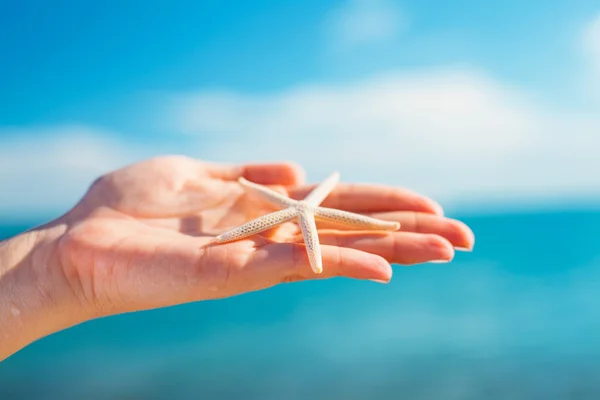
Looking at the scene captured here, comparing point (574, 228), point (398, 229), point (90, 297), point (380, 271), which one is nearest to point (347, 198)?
point (398, 229)

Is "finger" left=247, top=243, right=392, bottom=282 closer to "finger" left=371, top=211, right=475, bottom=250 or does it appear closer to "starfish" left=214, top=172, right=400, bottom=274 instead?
"starfish" left=214, top=172, right=400, bottom=274

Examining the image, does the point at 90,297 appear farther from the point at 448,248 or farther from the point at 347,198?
the point at 448,248

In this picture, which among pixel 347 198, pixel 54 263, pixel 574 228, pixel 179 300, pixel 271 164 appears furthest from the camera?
pixel 574 228

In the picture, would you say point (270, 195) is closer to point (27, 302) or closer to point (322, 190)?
point (322, 190)

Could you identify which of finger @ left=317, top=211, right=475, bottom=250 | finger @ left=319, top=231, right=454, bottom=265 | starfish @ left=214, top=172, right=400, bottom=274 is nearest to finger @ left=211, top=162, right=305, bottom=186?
starfish @ left=214, top=172, right=400, bottom=274

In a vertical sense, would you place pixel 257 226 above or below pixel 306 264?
above

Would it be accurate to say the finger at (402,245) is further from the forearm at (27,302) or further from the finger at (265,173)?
the forearm at (27,302)

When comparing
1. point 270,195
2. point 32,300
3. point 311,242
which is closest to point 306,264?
point 311,242

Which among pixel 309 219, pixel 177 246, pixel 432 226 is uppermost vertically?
pixel 432 226
